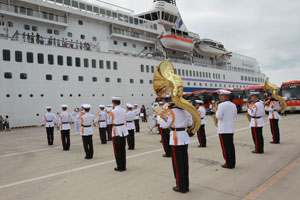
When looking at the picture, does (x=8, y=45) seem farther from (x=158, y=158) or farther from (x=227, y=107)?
(x=227, y=107)

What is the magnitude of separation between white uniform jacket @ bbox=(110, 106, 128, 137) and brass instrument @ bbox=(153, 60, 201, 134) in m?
1.89

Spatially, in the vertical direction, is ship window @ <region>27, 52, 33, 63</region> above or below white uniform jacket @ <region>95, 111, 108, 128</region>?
above

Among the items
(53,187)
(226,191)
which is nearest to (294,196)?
(226,191)

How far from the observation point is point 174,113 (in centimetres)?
380

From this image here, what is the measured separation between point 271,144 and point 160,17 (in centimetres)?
2787

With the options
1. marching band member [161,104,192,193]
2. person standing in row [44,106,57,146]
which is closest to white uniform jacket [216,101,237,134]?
marching band member [161,104,192,193]

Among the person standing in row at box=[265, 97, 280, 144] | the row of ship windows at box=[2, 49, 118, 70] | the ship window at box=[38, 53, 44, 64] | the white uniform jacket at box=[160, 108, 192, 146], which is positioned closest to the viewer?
the white uniform jacket at box=[160, 108, 192, 146]

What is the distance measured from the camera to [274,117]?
7441 mm

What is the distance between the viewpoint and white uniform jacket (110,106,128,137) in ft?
17.4

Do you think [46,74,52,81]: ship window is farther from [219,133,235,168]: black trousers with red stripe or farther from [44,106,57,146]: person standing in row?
[219,133,235,168]: black trousers with red stripe

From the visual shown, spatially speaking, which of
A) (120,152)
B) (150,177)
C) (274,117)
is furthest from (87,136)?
(274,117)

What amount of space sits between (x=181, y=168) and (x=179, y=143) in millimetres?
417

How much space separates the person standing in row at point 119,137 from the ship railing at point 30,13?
19.5 meters

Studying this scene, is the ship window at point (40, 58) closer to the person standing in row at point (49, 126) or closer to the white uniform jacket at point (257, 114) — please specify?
the person standing in row at point (49, 126)
